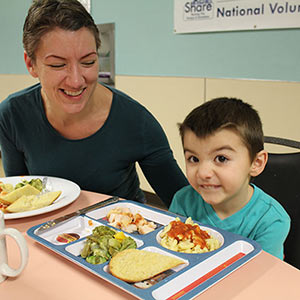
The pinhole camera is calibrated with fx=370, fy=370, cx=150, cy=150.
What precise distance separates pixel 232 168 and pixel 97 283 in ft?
1.77

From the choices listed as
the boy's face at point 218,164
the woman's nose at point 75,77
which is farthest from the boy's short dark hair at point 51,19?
the boy's face at point 218,164

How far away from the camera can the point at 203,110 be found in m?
1.18

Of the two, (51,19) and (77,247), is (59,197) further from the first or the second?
(51,19)

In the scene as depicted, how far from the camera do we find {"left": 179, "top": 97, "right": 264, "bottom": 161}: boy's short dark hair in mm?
1115

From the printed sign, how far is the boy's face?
164 cm

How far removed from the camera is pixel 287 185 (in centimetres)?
128

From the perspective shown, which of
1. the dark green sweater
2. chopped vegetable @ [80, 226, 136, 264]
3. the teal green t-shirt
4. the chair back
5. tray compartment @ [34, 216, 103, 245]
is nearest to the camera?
chopped vegetable @ [80, 226, 136, 264]

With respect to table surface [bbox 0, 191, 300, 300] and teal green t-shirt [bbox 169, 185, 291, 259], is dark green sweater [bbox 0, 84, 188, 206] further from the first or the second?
table surface [bbox 0, 191, 300, 300]

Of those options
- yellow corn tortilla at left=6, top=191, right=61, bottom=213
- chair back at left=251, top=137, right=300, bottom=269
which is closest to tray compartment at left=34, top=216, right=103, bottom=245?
yellow corn tortilla at left=6, top=191, right=61, bottom=213

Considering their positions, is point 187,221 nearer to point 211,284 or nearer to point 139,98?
point 211,284

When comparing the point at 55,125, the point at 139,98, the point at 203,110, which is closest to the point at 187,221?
the point at 203,110

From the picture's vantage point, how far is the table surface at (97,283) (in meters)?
0.74

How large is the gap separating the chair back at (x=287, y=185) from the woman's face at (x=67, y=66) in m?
0.73

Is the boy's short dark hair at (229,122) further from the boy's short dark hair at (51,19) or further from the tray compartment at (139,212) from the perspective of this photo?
the boy's short dark hair at (51,19)
